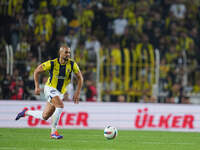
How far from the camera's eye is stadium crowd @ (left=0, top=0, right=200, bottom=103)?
15.0 m

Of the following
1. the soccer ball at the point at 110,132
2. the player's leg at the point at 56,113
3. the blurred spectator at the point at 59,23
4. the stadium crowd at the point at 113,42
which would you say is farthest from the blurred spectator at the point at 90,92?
Result: the soccer ball at the point at 110,132

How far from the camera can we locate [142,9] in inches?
752

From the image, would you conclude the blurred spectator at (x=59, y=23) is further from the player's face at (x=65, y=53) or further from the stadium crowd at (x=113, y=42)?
the player's face at (x=65, y=53)

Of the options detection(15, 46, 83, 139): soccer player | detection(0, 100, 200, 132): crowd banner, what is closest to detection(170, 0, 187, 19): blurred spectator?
detection(0, 100, 200, 132): crowd banner

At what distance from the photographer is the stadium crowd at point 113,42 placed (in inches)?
592

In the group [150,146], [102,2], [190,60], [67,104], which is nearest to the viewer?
[150,146]

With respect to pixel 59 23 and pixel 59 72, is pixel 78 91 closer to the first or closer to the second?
pixel 59 72

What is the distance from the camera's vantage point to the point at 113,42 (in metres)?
18.2

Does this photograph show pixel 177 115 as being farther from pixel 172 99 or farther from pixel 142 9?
pixel 142 9

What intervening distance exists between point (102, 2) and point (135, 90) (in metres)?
5.58

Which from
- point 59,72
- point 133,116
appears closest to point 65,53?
point 59,72

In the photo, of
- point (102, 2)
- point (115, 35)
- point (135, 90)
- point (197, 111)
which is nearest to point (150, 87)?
point (135, 90)

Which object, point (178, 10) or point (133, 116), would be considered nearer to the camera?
point (133, 116)

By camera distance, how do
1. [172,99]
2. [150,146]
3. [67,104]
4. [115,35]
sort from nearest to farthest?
[150,146] → [67,104] → [172,99] → [115,35]
